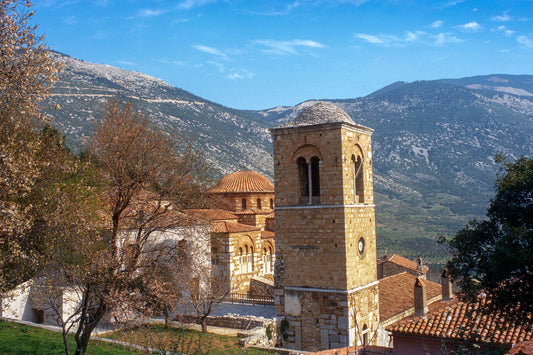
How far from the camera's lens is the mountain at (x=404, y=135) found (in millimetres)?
74750

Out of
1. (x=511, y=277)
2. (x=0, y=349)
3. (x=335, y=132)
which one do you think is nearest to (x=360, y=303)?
(x=335, y=132)

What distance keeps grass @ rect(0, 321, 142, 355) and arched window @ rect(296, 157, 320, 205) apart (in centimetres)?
737

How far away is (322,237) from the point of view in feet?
49.9

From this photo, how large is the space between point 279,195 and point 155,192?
4296mm

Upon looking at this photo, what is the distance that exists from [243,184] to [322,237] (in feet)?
66.3

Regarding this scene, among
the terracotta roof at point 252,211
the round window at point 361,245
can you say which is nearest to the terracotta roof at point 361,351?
the round window at point 361,245

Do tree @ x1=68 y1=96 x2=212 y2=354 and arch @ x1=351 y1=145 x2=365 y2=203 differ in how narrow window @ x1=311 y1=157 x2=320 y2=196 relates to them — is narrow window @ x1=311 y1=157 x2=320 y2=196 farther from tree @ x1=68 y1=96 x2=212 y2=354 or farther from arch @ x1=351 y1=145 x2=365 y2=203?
tree @ x1=68 y1=96 x2=212 y2=354

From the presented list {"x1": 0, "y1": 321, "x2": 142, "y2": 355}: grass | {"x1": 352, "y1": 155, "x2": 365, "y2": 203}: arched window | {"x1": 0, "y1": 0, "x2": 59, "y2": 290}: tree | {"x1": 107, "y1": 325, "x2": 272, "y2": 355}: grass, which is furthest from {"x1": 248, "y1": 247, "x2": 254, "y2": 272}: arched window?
{"x1": 0, "y1": 0, "x2": 59, "y2": 290}: tree

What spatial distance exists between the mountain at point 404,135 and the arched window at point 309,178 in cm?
4478

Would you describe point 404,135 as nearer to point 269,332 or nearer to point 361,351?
point 269,332

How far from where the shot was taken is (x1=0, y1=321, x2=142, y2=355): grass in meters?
12.7

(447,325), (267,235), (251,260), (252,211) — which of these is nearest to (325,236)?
(447,325)

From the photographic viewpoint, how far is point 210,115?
99.2 meters

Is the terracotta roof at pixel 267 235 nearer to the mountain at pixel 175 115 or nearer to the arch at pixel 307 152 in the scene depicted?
the arch at pixel 307 152
